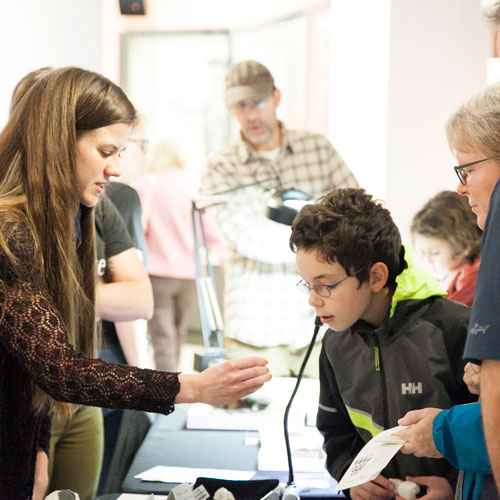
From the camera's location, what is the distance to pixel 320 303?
166 centimetres

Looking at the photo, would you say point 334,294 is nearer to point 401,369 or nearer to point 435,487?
point 401,369

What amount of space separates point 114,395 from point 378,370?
0.63 metres

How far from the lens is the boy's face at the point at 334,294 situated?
1.66m

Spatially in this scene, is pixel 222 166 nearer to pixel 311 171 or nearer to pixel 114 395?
pixel 311 171

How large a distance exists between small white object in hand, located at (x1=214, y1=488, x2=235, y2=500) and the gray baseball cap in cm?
250

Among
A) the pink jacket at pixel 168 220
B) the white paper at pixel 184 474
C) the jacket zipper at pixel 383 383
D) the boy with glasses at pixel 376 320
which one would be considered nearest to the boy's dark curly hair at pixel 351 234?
the boy with glasses at pixel 376 320

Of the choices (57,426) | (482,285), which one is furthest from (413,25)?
(482,285)

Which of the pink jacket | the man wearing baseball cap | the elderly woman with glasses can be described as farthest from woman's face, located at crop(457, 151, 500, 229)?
the pink jacket

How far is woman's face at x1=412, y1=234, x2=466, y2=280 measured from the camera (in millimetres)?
2611

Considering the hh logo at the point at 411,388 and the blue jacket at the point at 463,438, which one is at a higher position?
the blue jacket at the point at 463,438

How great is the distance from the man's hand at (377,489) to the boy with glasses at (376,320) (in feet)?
0.05

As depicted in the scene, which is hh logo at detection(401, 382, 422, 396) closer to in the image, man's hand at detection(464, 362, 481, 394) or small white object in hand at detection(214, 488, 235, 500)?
man's hand at detection(464, 362, 481, 394)

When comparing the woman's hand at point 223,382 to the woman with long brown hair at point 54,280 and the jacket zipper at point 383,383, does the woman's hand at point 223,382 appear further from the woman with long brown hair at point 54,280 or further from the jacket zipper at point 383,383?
the jacket zipper at point 383,383

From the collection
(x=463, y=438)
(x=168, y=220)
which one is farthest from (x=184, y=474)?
(x=168, y=220)
